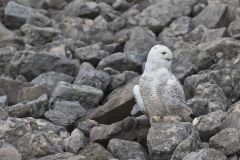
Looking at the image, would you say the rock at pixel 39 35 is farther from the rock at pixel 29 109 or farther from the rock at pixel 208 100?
the rock at pixel 208 100

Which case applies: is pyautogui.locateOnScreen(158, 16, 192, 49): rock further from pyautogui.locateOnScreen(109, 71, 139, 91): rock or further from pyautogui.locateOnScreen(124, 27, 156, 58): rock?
pyautogui.locateOnScreen(109, 71, 139, 91): rock

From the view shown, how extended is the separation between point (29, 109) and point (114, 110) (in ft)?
4.52

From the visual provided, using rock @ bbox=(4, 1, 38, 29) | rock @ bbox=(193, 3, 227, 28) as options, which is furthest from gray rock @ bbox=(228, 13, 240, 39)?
rock @ bbox=(4, 1, 38, 29)

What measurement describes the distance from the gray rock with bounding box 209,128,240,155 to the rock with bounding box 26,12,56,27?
30.8ft

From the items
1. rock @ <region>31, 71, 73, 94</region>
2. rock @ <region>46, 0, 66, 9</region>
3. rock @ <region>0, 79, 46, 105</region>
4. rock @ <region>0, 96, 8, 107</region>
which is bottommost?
rock @ <region>46, 0, 66, 9</region>

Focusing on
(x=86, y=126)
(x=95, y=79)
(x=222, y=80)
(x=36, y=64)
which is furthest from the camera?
(x=36, y=64)

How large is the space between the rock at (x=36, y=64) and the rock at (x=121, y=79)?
1255mm

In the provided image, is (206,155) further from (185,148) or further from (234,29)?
(234,29)

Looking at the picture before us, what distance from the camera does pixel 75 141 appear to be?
1076 cm

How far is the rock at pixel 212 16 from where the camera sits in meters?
17.4

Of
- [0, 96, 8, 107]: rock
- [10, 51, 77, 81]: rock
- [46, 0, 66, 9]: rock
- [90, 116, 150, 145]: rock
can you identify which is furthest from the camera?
[46, 0, 66, 9]: rock

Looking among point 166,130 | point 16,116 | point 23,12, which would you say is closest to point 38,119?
point 16,116

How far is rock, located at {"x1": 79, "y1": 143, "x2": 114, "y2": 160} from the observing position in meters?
10.2

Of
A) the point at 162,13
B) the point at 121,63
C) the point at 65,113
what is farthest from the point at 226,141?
the point at 162,13
